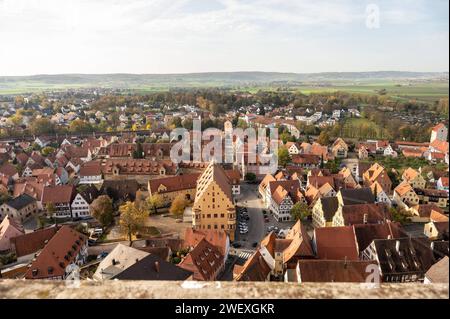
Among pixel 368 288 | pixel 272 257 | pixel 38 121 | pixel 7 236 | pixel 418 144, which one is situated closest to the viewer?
pixel 368 288

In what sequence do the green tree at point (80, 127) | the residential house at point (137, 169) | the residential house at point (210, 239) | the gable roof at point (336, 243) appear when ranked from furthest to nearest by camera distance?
the green tree at point (80, 127)
the residential house at point (137, 169)
the residential house at point (210, 239)
the gable roof at point (336, 243)

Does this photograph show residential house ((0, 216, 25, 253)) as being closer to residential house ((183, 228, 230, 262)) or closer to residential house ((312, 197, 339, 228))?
residential house ((183, 228, 230, 262))

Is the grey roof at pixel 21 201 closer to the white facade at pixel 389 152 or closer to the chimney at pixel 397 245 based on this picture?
the chimney at pixel 397 245

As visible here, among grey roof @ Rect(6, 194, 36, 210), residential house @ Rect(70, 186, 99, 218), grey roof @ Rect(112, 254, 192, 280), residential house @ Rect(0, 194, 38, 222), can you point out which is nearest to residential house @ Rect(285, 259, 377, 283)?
grey roof @ Rect(112, 254, 192, 280)

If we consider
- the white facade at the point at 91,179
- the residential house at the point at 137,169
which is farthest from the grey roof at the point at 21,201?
the residential house at the point at 137,169
